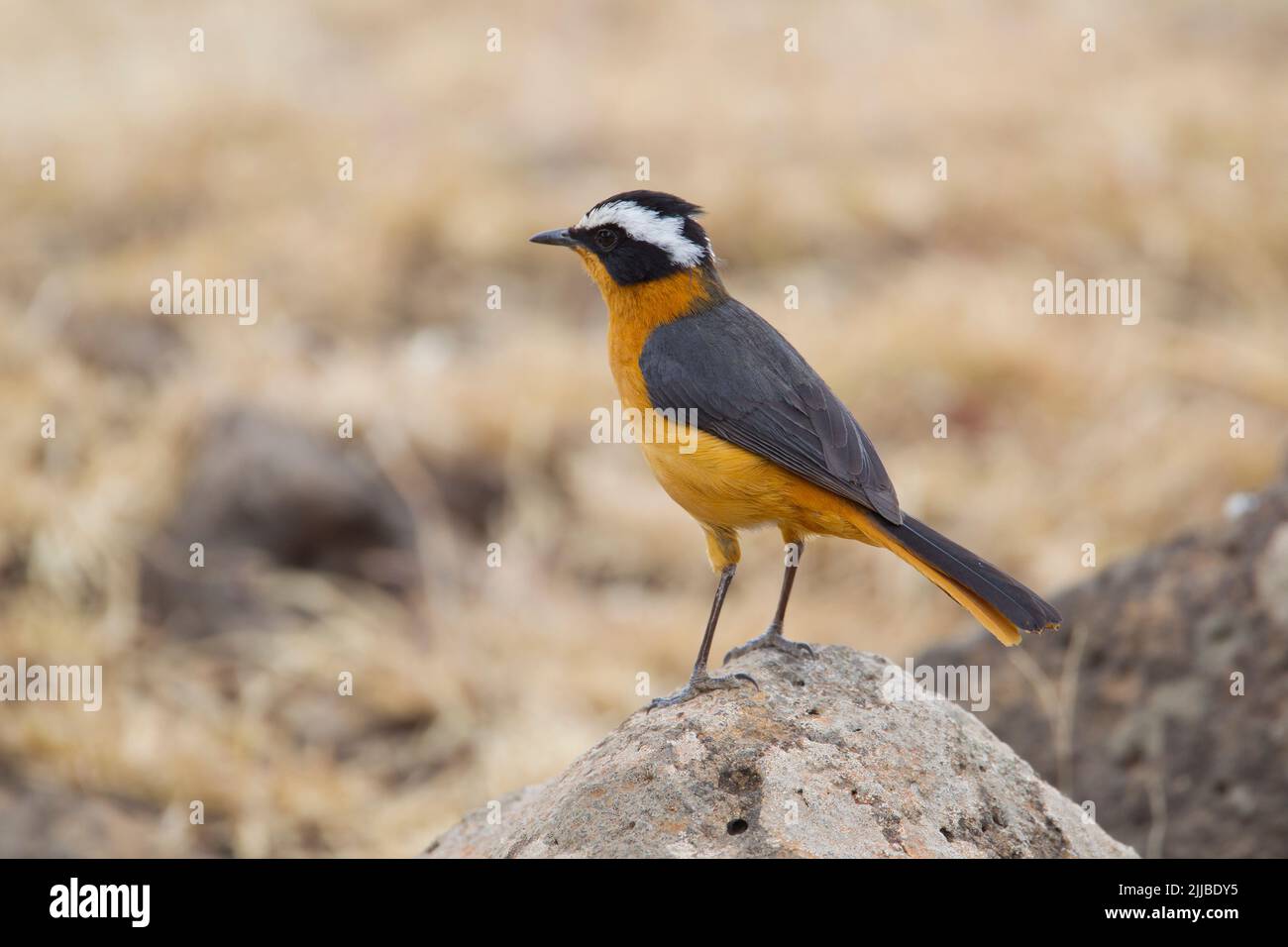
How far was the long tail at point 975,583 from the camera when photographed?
4035 millimetres

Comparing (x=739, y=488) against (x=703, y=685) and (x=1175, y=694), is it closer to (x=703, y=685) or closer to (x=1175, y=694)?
(x=703, y=685)

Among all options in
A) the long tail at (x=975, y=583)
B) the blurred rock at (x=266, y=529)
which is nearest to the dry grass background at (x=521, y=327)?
the blurred rock at (x=266, y=529)

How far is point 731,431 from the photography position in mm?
4449

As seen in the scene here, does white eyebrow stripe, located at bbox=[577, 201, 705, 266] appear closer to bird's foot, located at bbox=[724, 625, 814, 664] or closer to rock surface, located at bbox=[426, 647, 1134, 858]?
bird's foot, located at bbox=[724, 625, 814, 664]

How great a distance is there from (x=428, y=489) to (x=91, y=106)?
7352 millimetres

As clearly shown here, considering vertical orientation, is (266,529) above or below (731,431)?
below

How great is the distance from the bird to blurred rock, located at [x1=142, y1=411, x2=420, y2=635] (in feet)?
13.1

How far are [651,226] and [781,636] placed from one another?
1426mm

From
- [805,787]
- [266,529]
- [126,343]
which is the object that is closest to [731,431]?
[805,787]

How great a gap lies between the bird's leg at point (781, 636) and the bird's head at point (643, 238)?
101cm

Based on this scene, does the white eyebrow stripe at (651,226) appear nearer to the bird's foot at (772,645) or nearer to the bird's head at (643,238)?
the bird's head at (643,238)

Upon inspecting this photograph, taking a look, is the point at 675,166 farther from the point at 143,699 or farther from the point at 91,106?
the point at 143,699

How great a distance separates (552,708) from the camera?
7.53 meters
